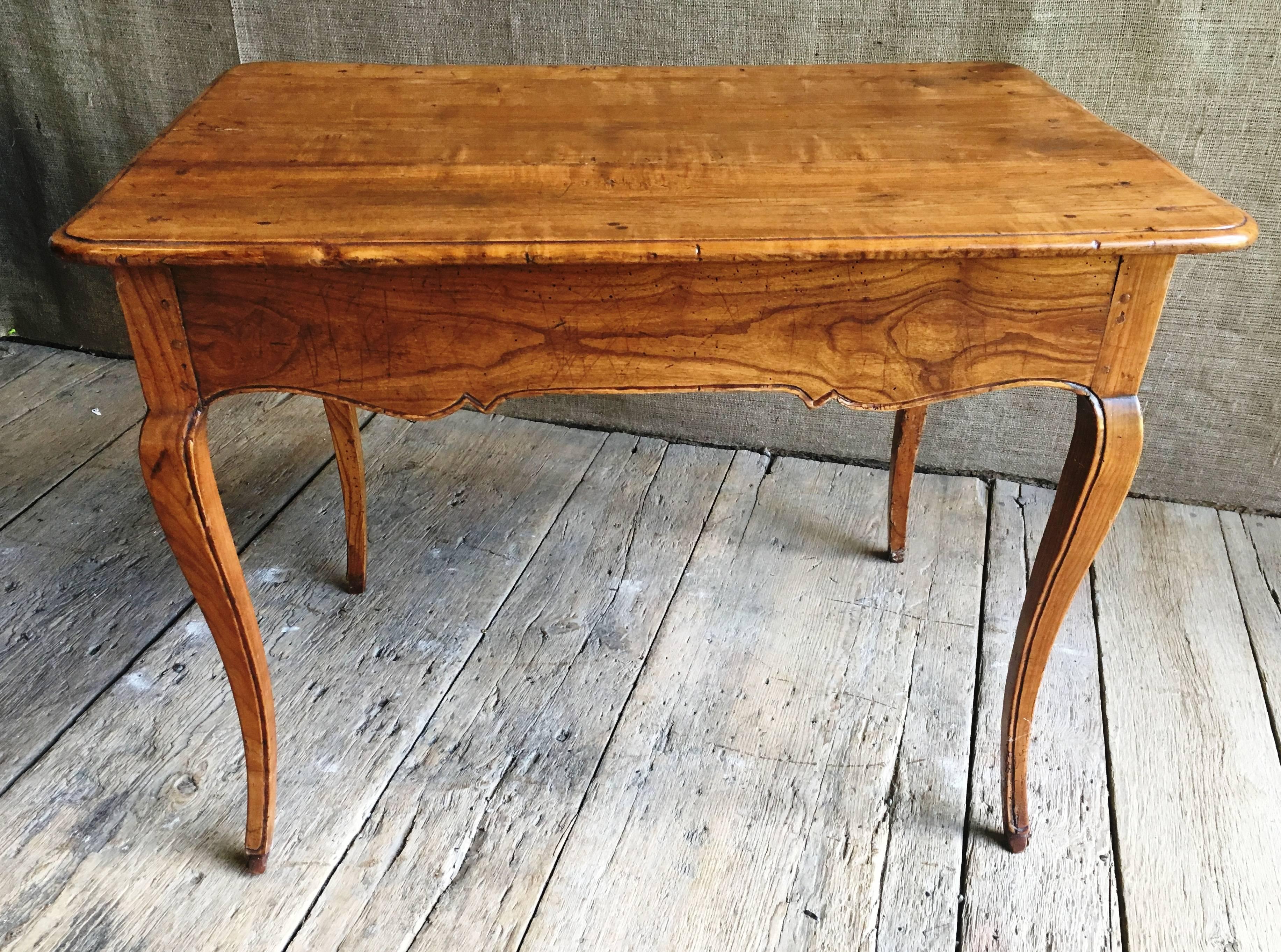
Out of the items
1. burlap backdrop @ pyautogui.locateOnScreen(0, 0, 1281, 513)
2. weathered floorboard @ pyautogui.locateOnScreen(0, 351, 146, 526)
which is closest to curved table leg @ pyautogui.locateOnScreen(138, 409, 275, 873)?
weathered floorboard @ pyautogui.locateOnScreen(0, 351, 146, 526)

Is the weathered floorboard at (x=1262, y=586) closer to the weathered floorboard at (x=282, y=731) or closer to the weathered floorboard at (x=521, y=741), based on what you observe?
the weathered floorboard at (x=521, y=741)

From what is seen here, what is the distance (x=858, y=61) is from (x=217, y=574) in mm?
1114

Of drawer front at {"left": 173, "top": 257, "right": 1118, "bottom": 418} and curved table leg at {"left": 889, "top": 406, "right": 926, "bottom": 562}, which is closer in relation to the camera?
drawer front at {"left": 173, "top": 257, "right": 1118, "bottom": 418}

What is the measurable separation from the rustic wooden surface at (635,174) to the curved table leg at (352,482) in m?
0.39

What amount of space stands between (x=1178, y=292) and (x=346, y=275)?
123 centimetres

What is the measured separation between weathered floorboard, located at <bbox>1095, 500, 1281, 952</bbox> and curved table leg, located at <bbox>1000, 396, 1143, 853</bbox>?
0.15 m

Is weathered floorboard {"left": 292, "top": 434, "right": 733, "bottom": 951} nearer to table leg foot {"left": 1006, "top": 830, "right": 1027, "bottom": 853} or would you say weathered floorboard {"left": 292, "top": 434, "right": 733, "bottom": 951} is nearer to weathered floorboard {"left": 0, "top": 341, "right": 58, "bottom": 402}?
table leg foot {"left": 1006, "top": 830, "right": 1027, "bottom": 853}

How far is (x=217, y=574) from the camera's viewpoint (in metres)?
0.89

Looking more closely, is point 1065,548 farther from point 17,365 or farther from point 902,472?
point 17,365

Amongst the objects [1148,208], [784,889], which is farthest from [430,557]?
[1148,208]

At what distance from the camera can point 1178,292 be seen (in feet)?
4.85

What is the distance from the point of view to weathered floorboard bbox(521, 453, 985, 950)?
101cm

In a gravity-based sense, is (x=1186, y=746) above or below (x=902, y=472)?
below

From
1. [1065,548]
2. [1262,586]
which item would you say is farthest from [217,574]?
[1262,586]
